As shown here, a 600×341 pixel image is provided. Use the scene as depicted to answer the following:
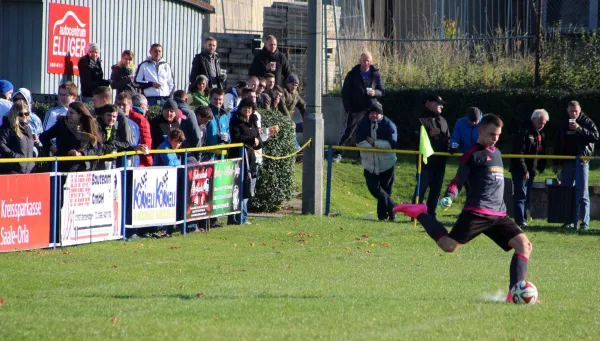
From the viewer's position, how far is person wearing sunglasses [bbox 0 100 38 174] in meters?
13.6

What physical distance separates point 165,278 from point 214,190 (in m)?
5.32

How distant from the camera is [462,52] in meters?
29.1

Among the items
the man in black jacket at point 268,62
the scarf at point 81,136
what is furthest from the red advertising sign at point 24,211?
the man in black jacket at point 268,62

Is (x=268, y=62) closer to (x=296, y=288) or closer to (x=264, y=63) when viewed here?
(x=264, y=63)

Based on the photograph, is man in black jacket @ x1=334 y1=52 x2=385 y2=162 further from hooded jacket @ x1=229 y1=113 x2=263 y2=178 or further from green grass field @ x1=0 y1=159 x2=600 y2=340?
green grass field @ x1=0 y1=159 x2=600 y2=340

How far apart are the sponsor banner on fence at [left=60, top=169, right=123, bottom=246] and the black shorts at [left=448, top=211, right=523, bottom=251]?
5952 mm

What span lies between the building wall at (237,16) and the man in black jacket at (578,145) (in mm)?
16552

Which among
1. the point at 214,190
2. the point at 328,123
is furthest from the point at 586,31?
the point at 214,190

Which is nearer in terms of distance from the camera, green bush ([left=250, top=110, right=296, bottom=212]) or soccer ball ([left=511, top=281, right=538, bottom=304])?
soccer ball ([left=511, top=281, right=538, bottom=304])

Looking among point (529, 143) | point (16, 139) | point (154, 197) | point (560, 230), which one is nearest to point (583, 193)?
point (560, 230)

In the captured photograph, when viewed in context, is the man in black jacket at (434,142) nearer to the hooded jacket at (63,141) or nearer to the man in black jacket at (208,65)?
the man in black jacket at (208,65)

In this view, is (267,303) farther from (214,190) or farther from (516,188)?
(516,188)

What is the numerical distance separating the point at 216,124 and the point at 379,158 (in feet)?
11.2

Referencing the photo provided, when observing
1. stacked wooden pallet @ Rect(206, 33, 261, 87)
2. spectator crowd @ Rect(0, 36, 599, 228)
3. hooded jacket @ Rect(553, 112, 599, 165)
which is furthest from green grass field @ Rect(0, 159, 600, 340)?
stacked wooden pallet @ Rect(206, 33, 261, 87)
